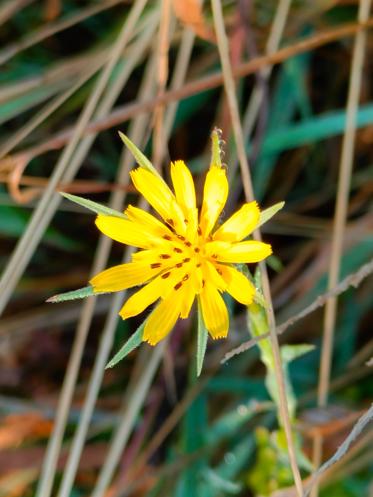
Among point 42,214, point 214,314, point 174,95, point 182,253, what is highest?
point 174,95

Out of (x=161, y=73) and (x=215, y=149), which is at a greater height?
(x=161, y=73)

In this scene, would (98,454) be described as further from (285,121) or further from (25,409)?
(285,121)

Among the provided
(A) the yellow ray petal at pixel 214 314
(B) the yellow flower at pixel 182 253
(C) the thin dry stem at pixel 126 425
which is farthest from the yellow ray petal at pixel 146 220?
(C) the thin dry stem at pixel 126 425

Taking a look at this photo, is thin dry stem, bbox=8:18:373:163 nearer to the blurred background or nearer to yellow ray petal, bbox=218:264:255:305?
the blurred background

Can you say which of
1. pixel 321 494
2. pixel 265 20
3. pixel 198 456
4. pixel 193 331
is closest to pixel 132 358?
pixel 193 331

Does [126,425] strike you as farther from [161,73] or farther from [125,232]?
[161,73]

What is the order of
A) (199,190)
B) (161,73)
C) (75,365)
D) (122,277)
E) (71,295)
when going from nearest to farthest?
(71,295) < (122,277) < (75,365) < (161,73) < (199,190)

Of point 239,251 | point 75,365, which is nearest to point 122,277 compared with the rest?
point 239,251
